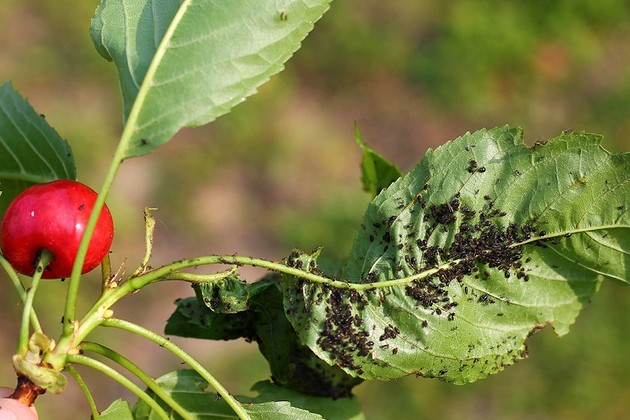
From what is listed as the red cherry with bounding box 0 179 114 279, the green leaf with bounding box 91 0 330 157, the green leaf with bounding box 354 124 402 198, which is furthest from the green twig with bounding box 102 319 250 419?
the green leaf with bounding box 354 124 402 198

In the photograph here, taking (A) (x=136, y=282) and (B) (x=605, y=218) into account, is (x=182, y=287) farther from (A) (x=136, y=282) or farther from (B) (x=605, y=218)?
(B) (x=605, y=218)

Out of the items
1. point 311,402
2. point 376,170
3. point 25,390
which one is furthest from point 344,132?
point 25,390

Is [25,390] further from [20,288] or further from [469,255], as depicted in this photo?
[469,255]

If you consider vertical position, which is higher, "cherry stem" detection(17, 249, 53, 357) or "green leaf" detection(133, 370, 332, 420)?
"cherry stem" detection(17, 249, 53, 357)

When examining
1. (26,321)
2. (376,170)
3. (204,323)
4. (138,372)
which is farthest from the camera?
(376,170)

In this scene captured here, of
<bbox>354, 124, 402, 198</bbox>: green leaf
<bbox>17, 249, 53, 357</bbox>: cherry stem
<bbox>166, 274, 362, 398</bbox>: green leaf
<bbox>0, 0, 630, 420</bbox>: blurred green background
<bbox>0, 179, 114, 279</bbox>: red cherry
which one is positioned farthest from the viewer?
<bbox>0, 0, 630, 420</bbox>: blurred green background

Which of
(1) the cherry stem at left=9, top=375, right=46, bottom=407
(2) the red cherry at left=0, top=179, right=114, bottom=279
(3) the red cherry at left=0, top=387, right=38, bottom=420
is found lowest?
(3) the red cherry at left=0, top=387, right=38, bottom=420

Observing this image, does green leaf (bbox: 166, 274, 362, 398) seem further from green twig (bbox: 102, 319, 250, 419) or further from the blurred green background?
the blurred green background
